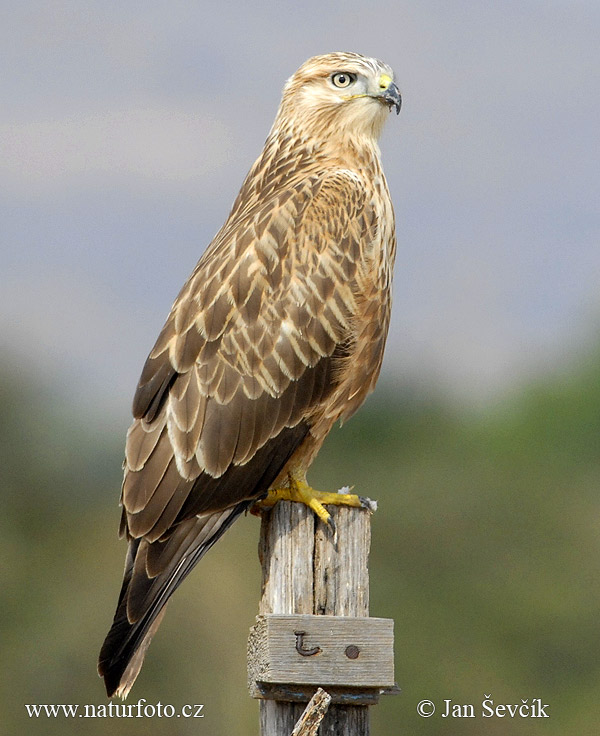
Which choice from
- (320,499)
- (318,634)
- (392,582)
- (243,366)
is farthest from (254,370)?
(392,582)

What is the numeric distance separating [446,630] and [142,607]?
71.9ft

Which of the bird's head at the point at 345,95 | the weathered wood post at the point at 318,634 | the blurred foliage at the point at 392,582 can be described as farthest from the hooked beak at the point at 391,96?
the blurred foliage at the point at 392,582

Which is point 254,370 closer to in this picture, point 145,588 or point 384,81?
point 145,588

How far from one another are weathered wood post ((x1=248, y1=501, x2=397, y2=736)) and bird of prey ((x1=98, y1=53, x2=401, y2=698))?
183 millimetres

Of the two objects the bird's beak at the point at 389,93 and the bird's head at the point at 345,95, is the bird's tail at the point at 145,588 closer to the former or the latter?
the bird's head at the point at 345,95

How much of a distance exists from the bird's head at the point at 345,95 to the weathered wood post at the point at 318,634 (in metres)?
2.36

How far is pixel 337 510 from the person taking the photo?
228 inches

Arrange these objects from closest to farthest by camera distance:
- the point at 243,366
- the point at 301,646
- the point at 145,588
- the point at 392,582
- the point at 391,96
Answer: the point at 301,646
the point at 145,588
the point at 243,366
the point at 391,96
the point at 392,582

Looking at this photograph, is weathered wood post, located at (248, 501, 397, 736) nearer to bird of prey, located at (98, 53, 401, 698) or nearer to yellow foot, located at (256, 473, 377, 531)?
yellow foot, located at (256, 473, 377, 531)

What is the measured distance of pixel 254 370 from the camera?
6.26 meters

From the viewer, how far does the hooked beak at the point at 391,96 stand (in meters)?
7.03

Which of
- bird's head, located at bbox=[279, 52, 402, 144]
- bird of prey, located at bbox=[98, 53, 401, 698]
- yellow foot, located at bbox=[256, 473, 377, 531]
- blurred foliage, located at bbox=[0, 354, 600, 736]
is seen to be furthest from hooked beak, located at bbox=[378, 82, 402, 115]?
blurred foliage, located at bbox=[0, 354, 600, 736]

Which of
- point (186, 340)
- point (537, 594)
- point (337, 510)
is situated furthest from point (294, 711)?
point (537, 594)

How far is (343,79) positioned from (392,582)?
20527mm
